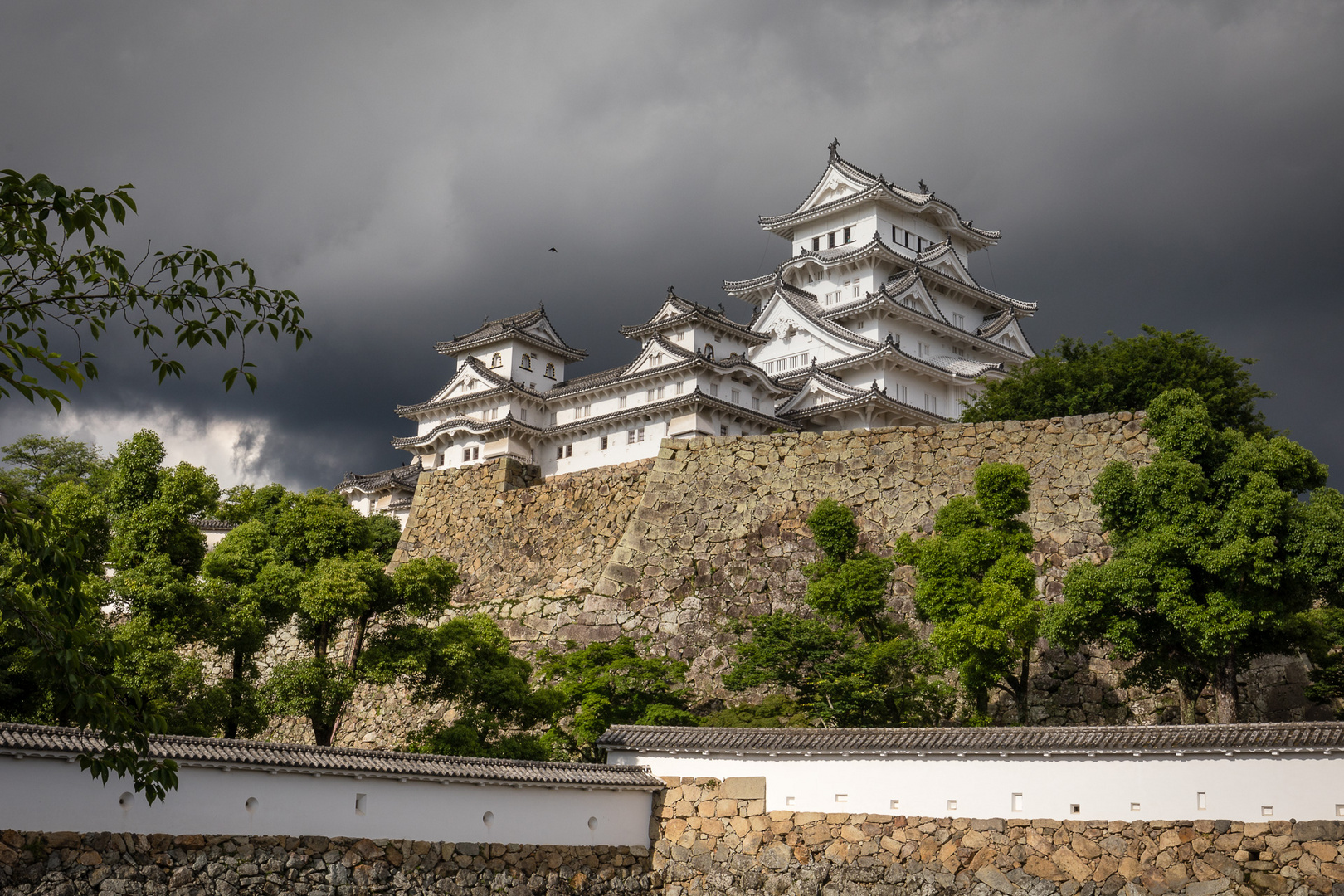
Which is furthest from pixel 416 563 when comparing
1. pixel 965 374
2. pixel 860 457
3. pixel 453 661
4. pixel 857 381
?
pixel 965 374

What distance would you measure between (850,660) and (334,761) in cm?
799

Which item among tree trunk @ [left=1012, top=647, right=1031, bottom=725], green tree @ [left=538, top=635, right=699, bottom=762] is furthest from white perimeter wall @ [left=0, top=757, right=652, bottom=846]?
tree trunk @ [left=1012, top=647, right=1031, bottom=725]

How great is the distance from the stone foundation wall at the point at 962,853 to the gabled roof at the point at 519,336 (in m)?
26.9

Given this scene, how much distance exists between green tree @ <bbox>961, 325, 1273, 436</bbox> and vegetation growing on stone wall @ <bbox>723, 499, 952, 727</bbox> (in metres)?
8.17

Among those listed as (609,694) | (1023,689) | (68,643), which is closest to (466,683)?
(609,694)

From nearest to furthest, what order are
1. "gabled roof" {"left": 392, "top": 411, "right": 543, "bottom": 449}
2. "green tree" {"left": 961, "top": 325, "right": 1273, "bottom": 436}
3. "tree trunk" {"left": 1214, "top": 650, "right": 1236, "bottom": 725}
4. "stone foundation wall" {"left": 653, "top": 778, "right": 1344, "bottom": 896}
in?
1. "stone foundation wall" {"left": 653, "top": 778, "right": 1344, "bottom": 896}
2. "tree trunk" {"left": 1214, "top": 650, "right": 1236, "bottom": 725}
3. "green tree" {"left": 961, "top": 325, "right": 1273, "bottom": 436}
4. "gabled roof" {"left": 392, "top": 411, "right": 543, "bottom": 449}

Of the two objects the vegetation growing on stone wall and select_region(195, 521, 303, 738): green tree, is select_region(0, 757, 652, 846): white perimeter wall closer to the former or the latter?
the vegetation growing on stone wall

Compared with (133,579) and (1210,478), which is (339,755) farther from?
(1210,478)

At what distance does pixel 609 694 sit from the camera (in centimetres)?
1852

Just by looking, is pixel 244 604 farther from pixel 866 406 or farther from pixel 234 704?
pixel 866 406

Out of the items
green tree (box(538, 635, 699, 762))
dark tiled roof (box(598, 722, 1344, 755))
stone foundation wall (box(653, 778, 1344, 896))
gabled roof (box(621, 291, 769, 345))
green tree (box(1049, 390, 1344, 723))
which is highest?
gabled roof (box(621, 291, 769, 345))

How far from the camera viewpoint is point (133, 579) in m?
16.6

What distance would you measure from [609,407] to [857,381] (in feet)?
25.7

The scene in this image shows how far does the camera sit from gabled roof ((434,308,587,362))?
40562 mm
